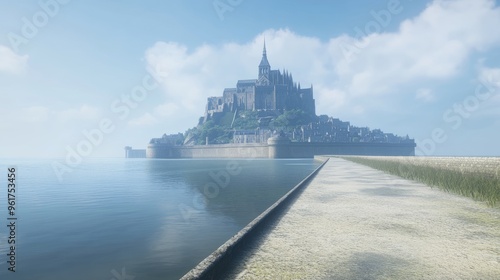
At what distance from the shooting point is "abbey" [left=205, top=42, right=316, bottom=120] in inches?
5728

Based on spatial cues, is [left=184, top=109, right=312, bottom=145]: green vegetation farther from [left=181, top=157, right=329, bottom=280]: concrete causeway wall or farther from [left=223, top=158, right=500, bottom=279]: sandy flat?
[left=181, top=157, right=329, bottom=280]: concrete causeway wall

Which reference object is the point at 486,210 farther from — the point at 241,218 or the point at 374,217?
the point at 241,218

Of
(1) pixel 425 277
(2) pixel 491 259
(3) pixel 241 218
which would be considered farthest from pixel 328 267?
(3) pixel 241 218

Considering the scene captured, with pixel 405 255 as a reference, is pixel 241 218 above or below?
below

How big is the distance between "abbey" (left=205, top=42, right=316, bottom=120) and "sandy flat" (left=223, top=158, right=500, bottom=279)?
135 meters

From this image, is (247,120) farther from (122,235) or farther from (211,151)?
(122,235)

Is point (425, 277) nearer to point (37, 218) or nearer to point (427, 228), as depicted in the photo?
point (427, 228)

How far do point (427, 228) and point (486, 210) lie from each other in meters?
3.42

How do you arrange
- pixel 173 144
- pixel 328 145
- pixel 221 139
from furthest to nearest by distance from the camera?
pixel 173 144 → pixel 221 139 → pixel 328 145

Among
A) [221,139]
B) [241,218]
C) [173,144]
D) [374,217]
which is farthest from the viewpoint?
[173,144]

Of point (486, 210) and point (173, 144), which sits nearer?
point (486, 210)

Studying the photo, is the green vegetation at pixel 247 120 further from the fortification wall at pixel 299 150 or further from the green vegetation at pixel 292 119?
the fortification wall at pixel 299 150

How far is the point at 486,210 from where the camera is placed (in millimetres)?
8562

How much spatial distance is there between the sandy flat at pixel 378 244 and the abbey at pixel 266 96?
442 ft
